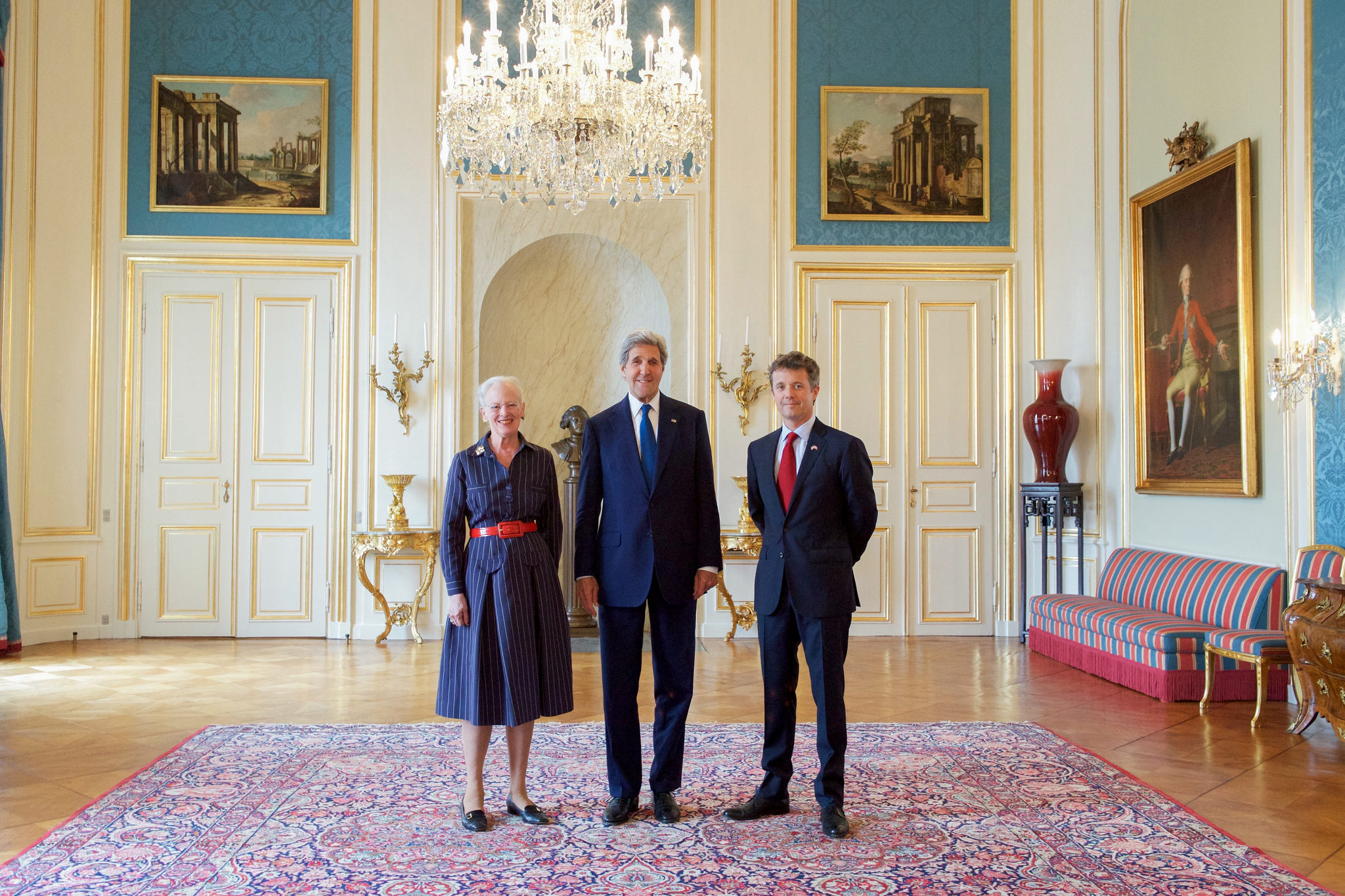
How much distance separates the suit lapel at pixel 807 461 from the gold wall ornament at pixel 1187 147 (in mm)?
4132

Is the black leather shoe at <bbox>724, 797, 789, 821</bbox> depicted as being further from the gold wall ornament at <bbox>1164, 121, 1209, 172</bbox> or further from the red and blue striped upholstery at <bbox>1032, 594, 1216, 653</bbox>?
the gold wall ornament at <bbox>1164, 121, 1209, 172</bbox>

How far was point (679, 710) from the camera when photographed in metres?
3.25

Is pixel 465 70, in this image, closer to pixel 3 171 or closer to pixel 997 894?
pixel 3 171

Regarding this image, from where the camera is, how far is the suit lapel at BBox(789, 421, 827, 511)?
3.25 m

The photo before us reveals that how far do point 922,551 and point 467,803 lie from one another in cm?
505

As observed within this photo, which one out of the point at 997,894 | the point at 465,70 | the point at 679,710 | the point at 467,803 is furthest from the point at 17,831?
the point at 465,70

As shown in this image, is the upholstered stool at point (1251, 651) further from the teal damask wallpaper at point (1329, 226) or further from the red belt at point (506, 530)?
the red belt at point (506, 530)

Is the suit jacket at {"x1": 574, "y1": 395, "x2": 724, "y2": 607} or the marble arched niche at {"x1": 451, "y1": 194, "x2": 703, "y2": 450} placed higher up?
the marble arched niche at {"x1": 451, "y1": 194, "x2": 703, "y2": 450}

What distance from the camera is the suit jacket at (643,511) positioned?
10.6 ft

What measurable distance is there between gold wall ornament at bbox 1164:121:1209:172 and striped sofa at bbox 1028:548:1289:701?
7.84 ft

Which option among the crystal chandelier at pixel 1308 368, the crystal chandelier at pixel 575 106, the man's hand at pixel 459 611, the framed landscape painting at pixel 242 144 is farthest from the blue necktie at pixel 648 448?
the framed landscape painting at pixel 242 144

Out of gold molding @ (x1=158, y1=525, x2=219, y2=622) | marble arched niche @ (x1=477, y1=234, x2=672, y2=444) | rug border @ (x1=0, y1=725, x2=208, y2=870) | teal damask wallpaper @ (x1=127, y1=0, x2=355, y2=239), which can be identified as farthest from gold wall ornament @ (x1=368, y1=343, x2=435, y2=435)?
rug border @ (x1=0, y1=725, x2=208, y2=870)

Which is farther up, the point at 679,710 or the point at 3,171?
the point at 3,171

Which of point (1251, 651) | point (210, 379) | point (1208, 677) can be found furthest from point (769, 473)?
point (210, 379)
